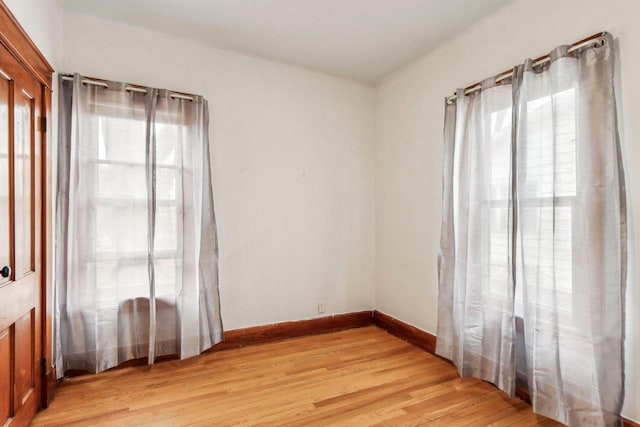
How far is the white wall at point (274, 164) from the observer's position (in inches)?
111

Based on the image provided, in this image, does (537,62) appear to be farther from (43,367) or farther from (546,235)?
(43,367)


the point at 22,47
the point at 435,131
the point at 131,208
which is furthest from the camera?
the point at 435,131

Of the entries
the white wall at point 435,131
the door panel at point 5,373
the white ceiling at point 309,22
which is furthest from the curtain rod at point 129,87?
the white wall at point 435,131

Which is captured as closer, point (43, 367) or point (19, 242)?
point (19, 242)

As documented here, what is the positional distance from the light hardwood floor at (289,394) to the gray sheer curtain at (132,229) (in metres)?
0.21

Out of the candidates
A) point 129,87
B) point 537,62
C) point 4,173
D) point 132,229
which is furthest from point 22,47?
point 537,62

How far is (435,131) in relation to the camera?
307 cm

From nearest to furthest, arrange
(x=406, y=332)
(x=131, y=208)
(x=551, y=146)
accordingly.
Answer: (x=551, y=146) → (x=131, y=208) → (x=406, y=332)

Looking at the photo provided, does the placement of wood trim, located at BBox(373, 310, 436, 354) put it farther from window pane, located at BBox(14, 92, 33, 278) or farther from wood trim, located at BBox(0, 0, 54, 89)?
wood trim, located at BBox(0, 0, 54, 89)

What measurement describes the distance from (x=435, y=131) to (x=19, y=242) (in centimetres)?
309

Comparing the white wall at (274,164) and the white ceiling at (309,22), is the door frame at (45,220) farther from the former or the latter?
the white ceiling at (309,22)

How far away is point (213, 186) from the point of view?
3074 mm

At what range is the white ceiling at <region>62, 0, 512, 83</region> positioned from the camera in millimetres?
2457

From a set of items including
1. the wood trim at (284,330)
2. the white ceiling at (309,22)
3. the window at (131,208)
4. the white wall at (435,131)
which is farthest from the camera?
the wood trim at (284,330)
